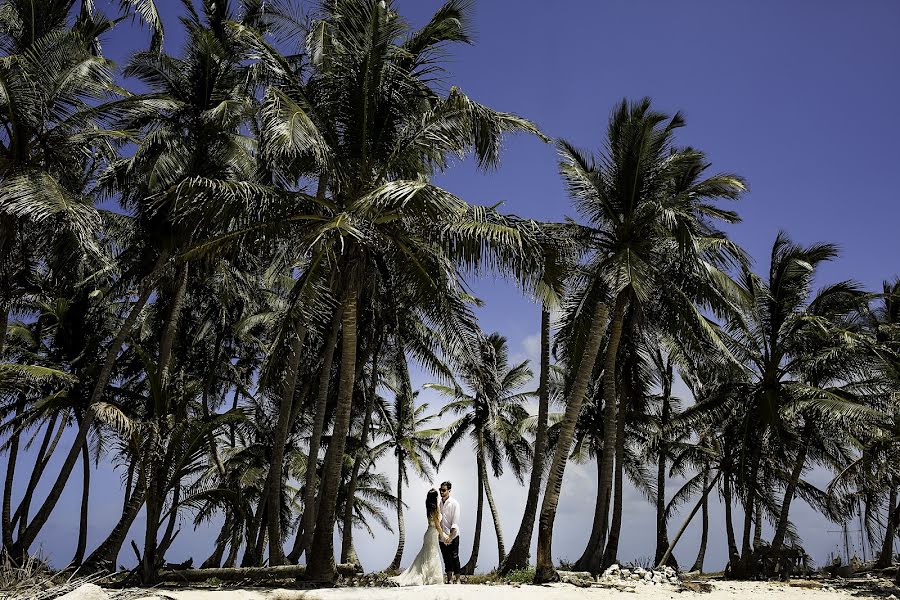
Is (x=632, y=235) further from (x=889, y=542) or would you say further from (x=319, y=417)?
(x=889, y=542)

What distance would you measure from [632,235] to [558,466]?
17.6ft

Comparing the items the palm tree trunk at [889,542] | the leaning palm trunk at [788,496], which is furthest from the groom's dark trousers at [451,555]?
the palm tree trunk at [889,542]

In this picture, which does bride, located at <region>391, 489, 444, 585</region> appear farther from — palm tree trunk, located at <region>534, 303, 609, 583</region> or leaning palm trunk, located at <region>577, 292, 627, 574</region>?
leaning palm trunk, located at <region>577, 292, 627, 574</region>

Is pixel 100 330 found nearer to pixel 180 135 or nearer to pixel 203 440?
pixel 180 135

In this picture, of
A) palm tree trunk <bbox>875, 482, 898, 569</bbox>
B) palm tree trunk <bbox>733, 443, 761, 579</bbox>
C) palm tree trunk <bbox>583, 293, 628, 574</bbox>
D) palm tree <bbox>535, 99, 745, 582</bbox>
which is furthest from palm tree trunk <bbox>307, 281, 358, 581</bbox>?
palm tree trunk <bbox>875, 482, 898, 569</bbox>

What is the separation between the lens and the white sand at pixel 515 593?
966cm

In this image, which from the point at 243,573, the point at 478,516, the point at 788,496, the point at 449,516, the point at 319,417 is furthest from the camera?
the point at 478,516

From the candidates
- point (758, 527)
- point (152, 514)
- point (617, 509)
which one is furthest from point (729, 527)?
point (152, 514)

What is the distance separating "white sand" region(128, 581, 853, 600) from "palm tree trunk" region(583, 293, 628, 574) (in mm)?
A: 3574

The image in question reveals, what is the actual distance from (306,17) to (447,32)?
4295 millimetres

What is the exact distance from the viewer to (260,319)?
73.5ft

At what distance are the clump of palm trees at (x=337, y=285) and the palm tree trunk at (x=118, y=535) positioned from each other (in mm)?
71

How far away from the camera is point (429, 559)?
40.1ft

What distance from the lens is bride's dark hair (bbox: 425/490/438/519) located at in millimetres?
12031
